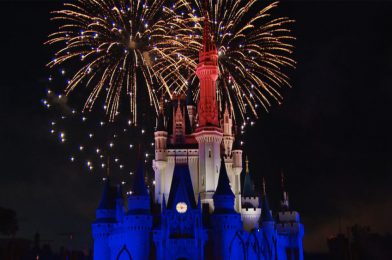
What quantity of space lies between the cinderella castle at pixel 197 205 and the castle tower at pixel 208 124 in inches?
4.8

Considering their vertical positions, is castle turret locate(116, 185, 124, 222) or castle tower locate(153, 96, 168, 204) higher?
castle tower locate(153, 96, 168, 204)

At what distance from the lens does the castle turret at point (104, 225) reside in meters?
71.4

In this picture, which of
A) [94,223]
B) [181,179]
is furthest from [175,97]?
[94,223]

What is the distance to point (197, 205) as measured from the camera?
67.8m

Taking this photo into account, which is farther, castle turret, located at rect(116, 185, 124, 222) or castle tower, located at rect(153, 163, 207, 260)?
castle turret, located at rect(116, 185, 124, 222)

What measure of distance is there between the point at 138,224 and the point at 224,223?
9826 mm

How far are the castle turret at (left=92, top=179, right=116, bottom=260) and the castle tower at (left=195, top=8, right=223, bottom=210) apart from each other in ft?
37.2

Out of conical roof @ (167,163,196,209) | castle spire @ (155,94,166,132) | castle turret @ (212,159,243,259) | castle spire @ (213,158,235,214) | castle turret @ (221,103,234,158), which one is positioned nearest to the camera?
castle turret @ (212,159,243,259)

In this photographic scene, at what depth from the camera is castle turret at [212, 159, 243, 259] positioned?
66.6 m

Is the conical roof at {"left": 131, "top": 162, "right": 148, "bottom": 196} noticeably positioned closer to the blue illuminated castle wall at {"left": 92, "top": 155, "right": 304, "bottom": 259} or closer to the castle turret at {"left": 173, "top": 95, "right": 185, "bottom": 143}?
the blue illuminated castle wall at {"left": 92, "top": 155, "right": 304, "bottom": 259}

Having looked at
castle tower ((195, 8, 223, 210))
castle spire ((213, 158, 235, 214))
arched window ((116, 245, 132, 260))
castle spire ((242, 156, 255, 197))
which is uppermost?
castle tower ((195, 8, 223, 210))

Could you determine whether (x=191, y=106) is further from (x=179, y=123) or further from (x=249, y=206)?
(x=249, y=206)

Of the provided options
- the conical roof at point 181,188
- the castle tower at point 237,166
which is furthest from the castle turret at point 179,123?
the castle tower at point 237,166

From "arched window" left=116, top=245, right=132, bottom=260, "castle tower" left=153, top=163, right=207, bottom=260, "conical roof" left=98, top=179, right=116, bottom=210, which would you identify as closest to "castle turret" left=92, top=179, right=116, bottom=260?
"conical roof" left=98, top=179, right=116, bottom=210
